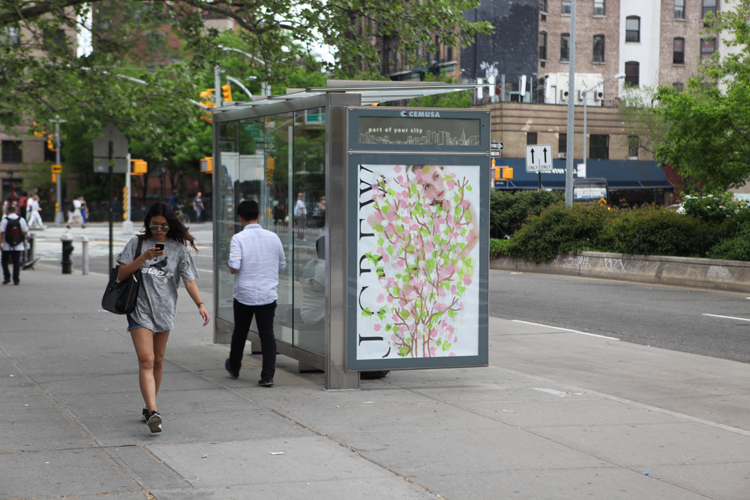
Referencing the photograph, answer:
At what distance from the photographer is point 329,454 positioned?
5.77 m

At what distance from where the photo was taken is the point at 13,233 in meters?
19.7

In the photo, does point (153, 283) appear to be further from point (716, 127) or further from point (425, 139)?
point (716, 127)

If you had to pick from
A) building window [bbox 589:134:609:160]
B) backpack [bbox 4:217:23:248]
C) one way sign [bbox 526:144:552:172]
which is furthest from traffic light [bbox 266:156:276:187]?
building window [bbox 589:134:609:160]

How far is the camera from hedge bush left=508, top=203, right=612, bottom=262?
23.1 meters

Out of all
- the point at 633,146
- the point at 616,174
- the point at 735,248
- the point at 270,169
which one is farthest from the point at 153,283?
the point at 633,146

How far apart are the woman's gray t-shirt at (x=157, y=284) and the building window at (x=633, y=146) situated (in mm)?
52687

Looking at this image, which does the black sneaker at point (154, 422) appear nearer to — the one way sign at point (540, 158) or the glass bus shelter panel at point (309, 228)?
the glass bus shelter panel at point (309, 228)

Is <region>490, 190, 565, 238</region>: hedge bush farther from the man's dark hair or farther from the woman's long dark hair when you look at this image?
the woman's long dark hair

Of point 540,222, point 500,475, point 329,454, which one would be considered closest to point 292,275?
point 329,454

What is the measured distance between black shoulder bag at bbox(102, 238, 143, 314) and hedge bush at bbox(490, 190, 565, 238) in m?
20.3

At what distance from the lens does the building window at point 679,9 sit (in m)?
60.5

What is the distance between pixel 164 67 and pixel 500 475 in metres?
15.5

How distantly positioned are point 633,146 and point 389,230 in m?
52.2

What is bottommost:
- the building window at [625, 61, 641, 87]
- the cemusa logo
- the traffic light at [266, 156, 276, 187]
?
the traffic light at [266, 156, 276, 187]
